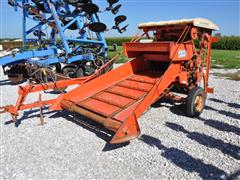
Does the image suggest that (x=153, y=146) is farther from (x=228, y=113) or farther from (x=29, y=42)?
(x=29, y=42)

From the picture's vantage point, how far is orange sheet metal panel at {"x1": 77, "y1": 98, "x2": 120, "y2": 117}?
4481 millimetres

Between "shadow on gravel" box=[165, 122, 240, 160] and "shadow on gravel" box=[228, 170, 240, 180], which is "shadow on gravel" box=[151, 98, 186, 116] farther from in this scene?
"shadow on gravel" box=[228, 170, 240, 180]

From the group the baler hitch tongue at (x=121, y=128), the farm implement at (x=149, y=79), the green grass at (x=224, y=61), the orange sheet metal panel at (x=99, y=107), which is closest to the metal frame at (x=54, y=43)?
the farm implement at (x=149, y=79)

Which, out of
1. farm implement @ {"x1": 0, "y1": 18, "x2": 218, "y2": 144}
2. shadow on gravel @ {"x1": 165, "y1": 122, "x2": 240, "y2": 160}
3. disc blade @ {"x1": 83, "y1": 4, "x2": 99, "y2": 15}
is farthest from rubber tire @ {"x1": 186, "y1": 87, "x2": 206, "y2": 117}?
disc blade @ {"x1": 83, "y1": 4, "x2": 99, "y2": 15}

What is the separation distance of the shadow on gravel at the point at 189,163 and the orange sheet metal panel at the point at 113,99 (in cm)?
89

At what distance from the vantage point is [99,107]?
476 cm

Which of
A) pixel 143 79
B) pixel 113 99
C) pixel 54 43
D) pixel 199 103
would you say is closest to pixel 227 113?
pixel 199 103

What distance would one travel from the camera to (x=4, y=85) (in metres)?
9.70

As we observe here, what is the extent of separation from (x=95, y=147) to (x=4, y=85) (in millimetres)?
6781

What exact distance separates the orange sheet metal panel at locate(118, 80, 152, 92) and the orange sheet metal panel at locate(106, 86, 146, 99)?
0.29ft

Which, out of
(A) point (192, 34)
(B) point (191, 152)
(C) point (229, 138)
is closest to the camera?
(B) point (191, 152)

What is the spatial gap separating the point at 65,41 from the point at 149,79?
3.95 m

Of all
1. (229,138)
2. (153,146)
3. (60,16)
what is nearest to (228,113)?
(229,138)

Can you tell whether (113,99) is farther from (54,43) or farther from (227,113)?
(54,43)
